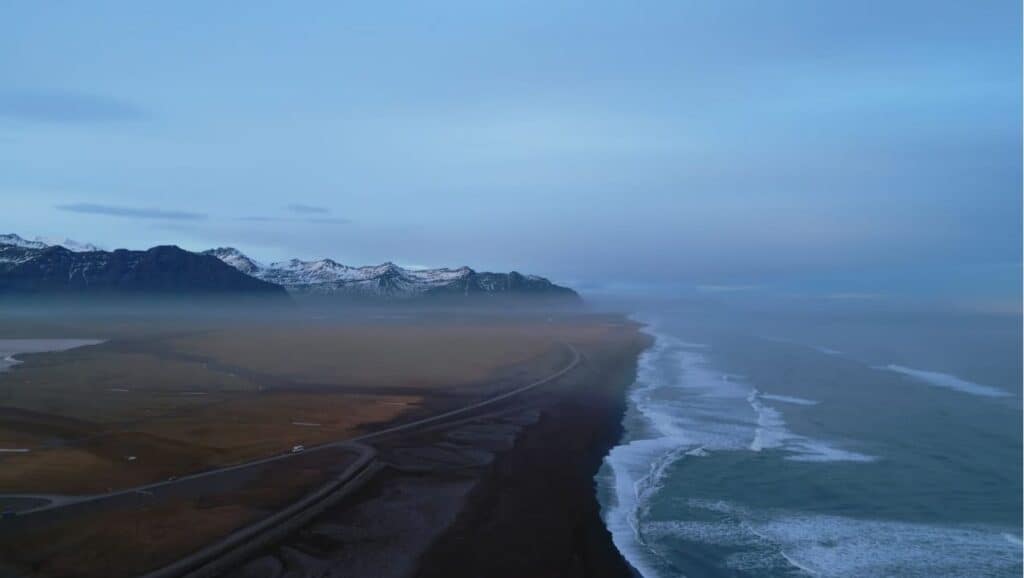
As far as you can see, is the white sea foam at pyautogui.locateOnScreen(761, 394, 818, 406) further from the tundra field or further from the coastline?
the tundra field

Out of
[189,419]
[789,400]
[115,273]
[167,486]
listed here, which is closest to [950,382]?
[789,400]

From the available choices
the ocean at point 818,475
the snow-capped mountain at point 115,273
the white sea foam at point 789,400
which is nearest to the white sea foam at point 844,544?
the ocean at point 818,475

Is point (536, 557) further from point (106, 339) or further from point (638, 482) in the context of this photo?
point (106, 339)

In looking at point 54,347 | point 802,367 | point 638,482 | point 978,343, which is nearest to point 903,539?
point 638,482

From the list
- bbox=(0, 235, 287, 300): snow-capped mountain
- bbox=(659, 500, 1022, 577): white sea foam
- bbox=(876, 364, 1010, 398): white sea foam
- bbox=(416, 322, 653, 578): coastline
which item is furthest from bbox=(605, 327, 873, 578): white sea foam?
bbox=(0, 235, 287, 300): snow-capped mountain

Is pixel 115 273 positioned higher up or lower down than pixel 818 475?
higher up

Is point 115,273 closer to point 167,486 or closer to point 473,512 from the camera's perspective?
point 167,486
